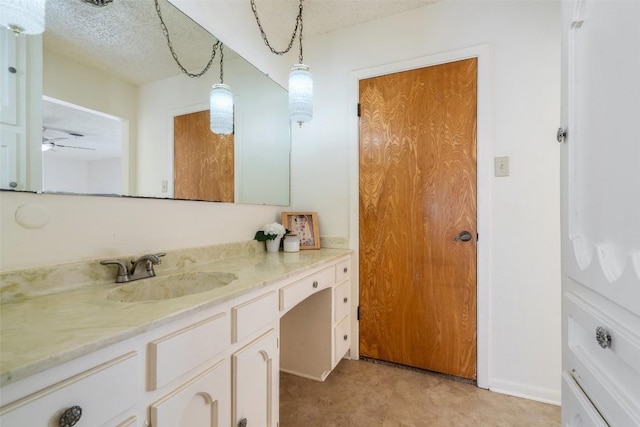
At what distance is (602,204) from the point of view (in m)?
0.62

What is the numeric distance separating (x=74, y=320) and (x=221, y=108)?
122 centimetres

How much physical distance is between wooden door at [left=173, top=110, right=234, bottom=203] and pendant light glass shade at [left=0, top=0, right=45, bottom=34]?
0.51 m

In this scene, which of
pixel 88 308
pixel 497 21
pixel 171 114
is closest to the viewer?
pixel 88 308

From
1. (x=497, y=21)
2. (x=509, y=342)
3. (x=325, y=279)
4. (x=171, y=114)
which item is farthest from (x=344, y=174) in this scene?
(x=509, y=342)

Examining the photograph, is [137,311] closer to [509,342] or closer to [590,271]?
[590,271]

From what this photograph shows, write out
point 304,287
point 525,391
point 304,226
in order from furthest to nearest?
1. point 304,226
2. point 525,391
3. point 304,287

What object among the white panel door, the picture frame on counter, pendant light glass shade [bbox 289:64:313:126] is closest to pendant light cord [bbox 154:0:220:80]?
pendant light glass shade [bbox 289:64:313:126]

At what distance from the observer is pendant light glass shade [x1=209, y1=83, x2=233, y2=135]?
150cm

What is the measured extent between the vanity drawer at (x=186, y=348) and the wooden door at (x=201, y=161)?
0.73 m

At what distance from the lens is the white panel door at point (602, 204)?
52cm

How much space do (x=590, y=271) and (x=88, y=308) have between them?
1.24 m

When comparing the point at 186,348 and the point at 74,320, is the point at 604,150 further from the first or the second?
the point at 74,320

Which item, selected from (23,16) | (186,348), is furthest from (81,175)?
(186,348)

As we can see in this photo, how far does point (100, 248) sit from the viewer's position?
1.01m
